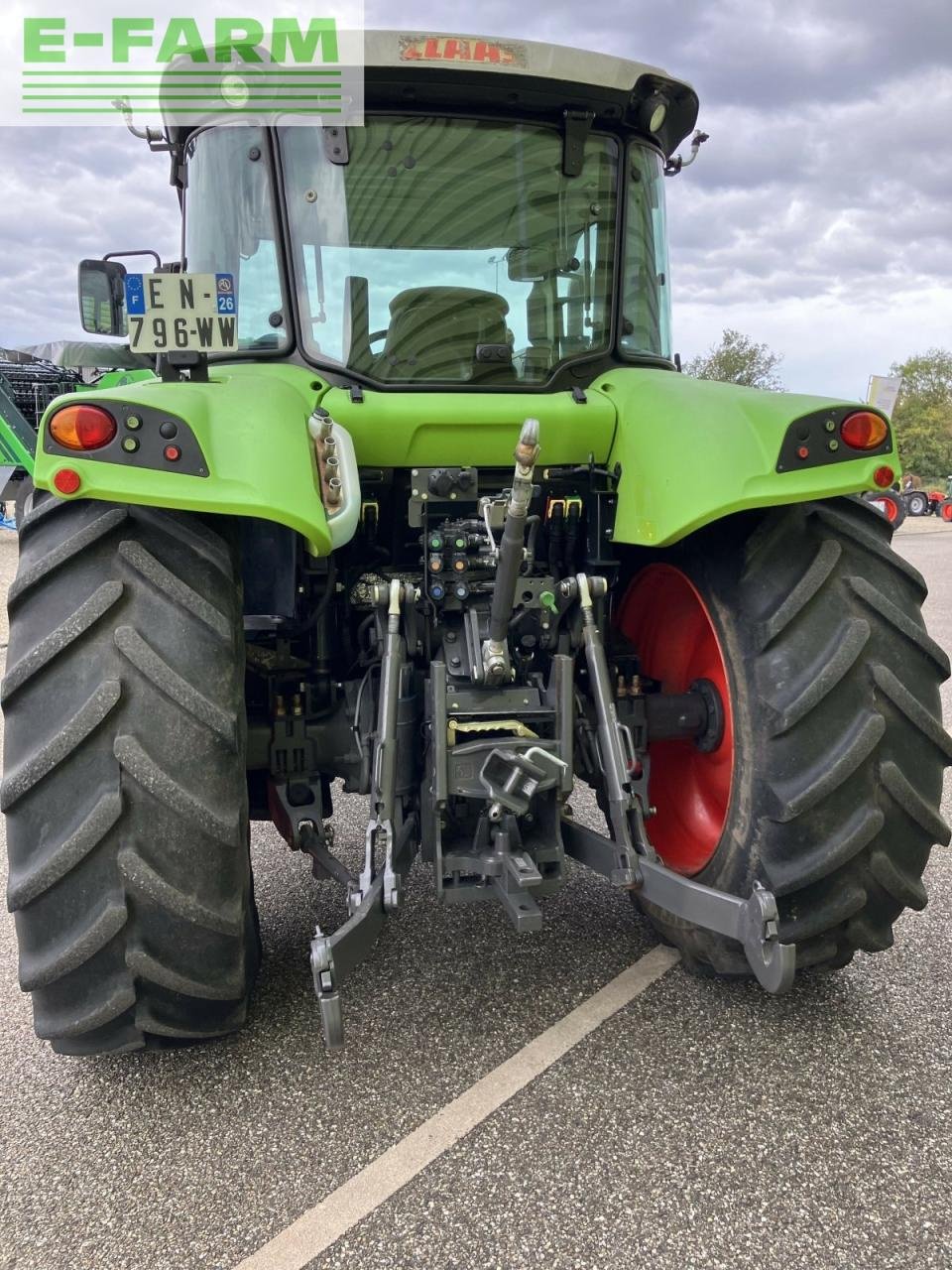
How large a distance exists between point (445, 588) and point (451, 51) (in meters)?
1.44

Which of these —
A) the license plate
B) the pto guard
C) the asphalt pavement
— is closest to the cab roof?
the license plate

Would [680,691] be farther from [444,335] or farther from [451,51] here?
[451,51]

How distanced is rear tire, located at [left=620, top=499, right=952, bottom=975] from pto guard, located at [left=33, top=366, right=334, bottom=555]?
108 centimetres

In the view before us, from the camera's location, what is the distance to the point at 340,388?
8.75 feet

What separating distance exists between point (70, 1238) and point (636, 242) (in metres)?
2.99

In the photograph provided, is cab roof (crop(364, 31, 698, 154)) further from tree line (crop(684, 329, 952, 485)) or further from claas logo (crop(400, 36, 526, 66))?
tree line (crop(684, 329, 952, 485))

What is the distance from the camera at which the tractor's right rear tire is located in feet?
6.64

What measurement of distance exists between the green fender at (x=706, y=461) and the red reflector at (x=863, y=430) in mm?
31

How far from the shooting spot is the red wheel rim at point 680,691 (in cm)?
273

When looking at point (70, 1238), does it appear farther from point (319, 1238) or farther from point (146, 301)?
point (146, 301)

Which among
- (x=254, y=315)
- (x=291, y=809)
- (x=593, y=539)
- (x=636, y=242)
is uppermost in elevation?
(x=636, y=242)

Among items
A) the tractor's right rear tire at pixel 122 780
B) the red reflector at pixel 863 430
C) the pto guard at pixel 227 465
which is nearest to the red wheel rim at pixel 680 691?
the red reflector at pixel 863 430

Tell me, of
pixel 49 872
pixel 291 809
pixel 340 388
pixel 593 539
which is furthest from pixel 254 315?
pixel 49 872

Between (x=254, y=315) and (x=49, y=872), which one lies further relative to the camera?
(x=254, y=315)
